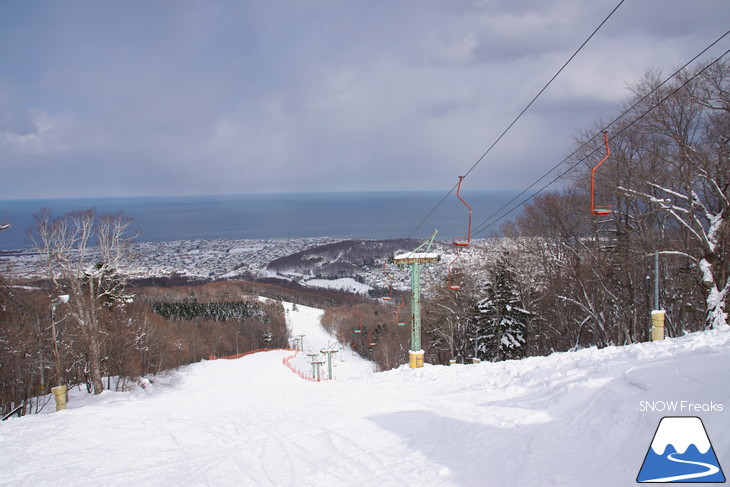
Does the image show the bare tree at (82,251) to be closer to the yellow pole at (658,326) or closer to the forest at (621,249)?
the forest at (621,249)

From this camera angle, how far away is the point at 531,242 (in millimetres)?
22031

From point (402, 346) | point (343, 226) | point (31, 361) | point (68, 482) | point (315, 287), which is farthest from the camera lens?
point (343, 226)

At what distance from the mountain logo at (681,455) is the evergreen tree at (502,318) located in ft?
58.1

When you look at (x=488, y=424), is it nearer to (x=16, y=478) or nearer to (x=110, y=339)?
(x=16, y=478)

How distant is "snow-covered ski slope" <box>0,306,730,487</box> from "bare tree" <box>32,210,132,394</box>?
7.31 meters

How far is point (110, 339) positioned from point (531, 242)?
70.6ft

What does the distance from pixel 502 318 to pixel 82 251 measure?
19050mm

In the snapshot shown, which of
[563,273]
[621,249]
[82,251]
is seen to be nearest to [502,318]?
[563,273]

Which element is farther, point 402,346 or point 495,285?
point 402,346

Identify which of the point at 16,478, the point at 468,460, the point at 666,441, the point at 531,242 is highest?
the point at 531,242

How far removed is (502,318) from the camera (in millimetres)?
21250

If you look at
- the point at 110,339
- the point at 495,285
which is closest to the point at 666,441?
the point at 495,285

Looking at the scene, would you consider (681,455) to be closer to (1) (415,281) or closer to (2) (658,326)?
(2) (658,326)

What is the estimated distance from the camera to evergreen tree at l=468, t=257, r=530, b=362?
21.1 meters
